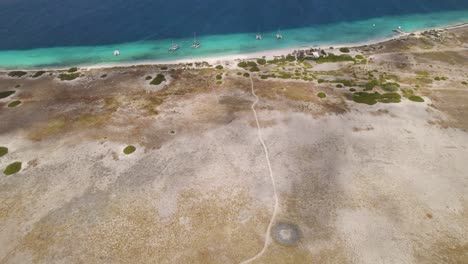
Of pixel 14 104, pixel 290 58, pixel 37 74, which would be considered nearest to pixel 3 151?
pixel 14 104

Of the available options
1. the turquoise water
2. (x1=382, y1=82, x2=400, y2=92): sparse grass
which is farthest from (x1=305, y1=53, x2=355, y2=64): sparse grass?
(x1=382, y1=82, x2=400, y2=92): sparse grass

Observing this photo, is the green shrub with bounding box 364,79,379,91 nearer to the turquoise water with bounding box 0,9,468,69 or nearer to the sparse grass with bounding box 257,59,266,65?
the sparse grass with bounding box 257,59,266,65

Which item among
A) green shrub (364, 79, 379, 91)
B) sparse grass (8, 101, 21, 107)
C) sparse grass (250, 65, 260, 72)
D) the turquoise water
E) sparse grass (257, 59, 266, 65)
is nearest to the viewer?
sparse grass (8, 101, 21, 107)

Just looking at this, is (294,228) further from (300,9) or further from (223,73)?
(300,9)

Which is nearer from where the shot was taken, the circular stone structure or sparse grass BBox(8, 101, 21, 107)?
the circular stone structure

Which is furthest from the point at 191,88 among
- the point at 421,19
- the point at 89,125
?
the point at 421,19

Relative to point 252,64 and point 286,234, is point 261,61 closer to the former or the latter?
point 252,64
